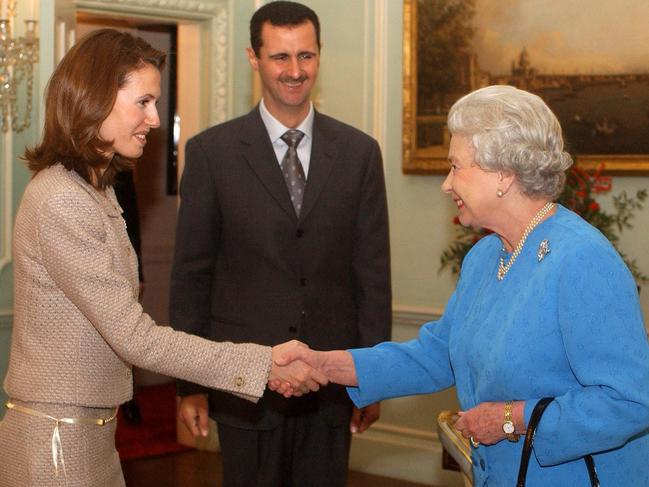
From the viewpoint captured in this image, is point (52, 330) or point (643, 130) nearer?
point (52, 330)

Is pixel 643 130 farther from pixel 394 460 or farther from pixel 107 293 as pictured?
pixel 107 293

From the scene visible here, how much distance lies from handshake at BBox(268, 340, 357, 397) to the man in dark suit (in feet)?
1.46

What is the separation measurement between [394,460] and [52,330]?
3869mm

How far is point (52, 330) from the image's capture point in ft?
8.34

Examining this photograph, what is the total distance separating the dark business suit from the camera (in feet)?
11.9

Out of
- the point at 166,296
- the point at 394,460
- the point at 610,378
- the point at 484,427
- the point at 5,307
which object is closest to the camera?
the point at 610,378

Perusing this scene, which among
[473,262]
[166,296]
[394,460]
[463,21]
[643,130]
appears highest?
[463,21]

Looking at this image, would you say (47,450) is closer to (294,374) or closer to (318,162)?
(294,374)

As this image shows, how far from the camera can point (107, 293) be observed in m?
2.55

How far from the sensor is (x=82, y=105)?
2.59 m

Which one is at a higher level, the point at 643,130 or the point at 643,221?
the point at 643,130

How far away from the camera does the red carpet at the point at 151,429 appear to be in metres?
6.75

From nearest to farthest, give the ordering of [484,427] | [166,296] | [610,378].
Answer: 1. [610,378]
2. [484,427]
3. [166,296]

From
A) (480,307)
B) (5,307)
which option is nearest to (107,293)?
(480,307)
